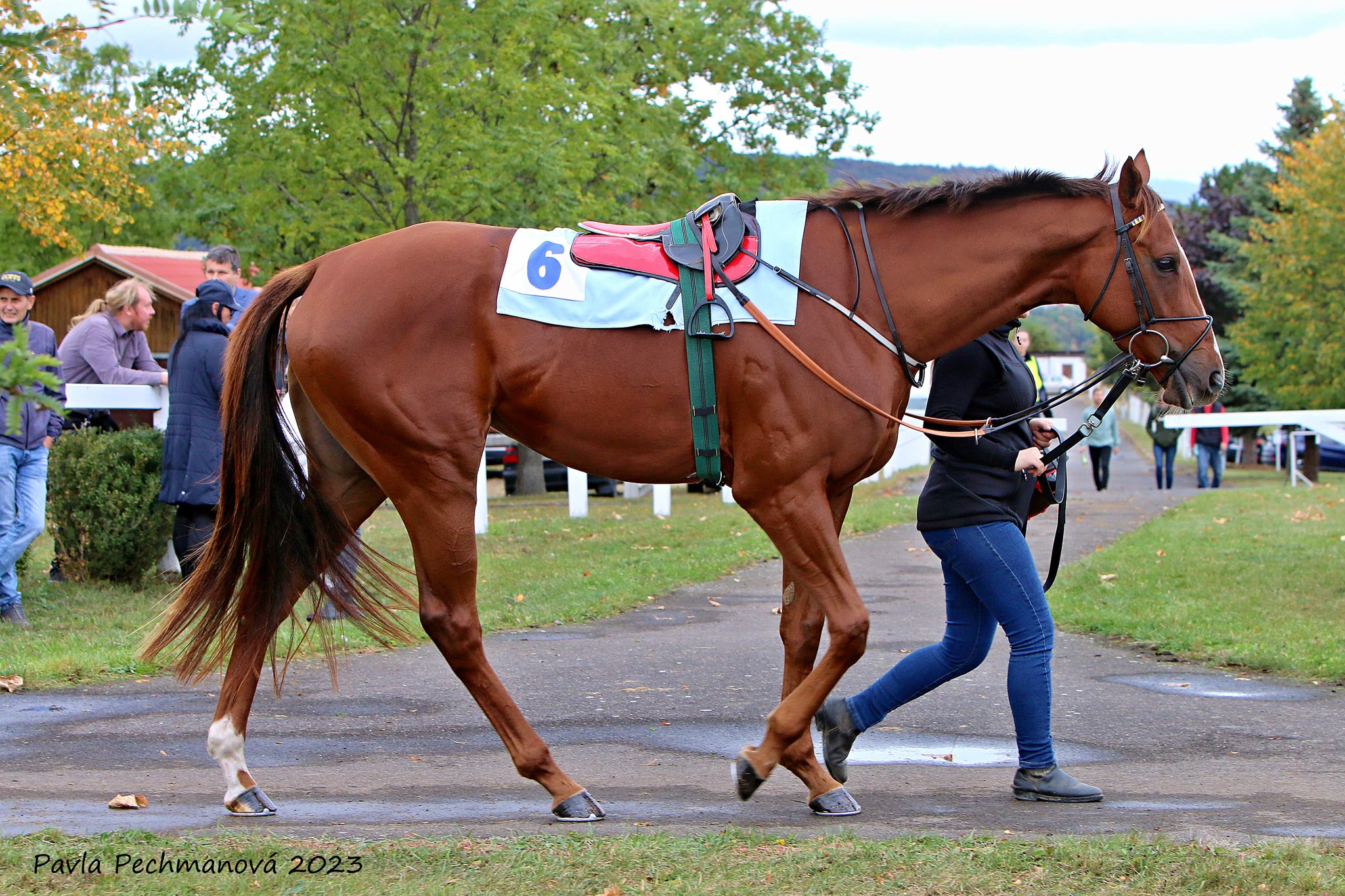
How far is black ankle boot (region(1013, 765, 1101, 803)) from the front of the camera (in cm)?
444

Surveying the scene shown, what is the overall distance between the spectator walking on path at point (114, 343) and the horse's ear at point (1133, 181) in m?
6.61

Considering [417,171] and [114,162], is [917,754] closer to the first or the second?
[417,171]

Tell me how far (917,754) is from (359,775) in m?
2.25

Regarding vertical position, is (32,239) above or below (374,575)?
above

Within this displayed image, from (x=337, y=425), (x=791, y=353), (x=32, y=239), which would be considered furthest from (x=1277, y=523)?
(x=32, y=239)

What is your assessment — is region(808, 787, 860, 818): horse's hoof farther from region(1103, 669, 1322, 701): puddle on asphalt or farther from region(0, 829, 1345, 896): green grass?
region(1103, 669, 1322, 701): puddle on asphalt

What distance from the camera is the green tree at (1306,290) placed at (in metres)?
25.9

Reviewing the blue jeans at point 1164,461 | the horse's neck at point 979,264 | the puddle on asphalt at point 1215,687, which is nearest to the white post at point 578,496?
the puddle on asphalt at point 1215,687

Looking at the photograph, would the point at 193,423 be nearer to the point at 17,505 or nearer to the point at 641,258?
the point at 17,505

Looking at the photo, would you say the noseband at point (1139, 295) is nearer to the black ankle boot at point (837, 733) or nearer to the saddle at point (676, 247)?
the saddle at point (676, 247)

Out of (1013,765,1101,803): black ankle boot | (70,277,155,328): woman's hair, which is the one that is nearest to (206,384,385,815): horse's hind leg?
(1013,765,1101,803): black ankle boot

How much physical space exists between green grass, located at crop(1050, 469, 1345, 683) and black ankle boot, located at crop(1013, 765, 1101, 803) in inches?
108

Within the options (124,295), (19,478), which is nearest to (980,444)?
(19,478)

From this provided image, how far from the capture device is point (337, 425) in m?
4.54
